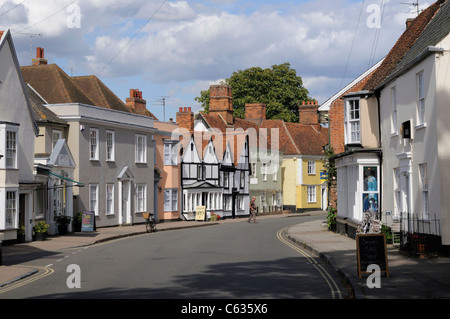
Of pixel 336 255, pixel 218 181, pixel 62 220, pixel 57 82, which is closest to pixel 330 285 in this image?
pixel 336 255

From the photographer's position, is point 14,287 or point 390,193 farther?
point 390,193

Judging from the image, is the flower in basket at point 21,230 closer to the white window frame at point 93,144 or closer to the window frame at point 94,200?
the window frame at point 94,200

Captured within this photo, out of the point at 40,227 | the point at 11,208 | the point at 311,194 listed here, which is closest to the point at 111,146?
the point at 40,227

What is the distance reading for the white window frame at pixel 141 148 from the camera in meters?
44.4

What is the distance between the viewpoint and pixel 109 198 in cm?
4112

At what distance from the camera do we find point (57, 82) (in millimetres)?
40531

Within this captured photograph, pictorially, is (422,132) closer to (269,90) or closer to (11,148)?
(11,148)

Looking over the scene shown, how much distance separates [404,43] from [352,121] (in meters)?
4.13

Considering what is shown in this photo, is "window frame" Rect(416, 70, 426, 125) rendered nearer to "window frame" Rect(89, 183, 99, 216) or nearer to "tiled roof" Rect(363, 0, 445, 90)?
"tiled roof" Rect(363, 0, 445, 90)

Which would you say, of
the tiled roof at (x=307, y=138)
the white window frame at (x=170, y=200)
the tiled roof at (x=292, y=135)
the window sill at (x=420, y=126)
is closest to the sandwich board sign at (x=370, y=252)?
the window sill at (x=420, y=126)

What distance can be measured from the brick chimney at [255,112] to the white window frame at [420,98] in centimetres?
5051

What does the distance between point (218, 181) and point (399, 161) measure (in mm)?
34578

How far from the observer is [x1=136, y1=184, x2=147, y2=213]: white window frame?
146ft
